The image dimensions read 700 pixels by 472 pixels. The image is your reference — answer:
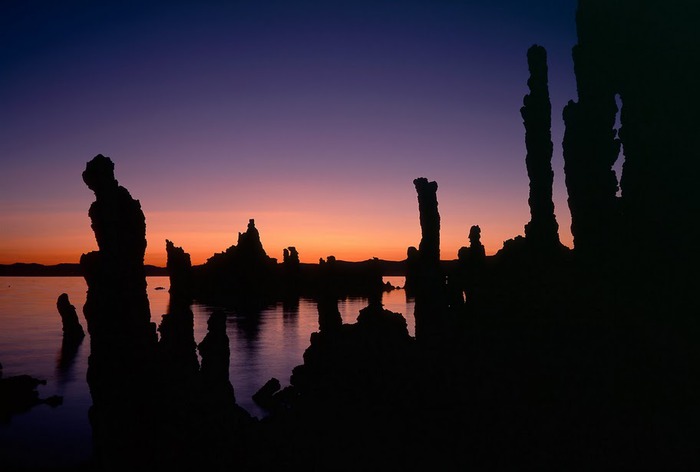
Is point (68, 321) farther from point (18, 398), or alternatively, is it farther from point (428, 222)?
point (428, 222)

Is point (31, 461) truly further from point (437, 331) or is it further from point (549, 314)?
point (549, 314)

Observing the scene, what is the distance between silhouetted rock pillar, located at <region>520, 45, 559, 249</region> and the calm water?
32.9m

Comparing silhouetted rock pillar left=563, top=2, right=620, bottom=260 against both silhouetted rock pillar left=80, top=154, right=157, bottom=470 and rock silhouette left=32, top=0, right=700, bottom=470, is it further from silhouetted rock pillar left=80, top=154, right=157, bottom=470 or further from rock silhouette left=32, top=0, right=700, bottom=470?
silhouetted rock pillar left=80, top=154, right=157, bottom=470

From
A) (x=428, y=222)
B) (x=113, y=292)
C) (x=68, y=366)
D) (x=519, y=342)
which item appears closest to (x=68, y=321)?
(x=68, y=366)

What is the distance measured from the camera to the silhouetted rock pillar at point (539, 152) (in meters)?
47.4

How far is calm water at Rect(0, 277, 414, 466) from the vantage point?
131 feet

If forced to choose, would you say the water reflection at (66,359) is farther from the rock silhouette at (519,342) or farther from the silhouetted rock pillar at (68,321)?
the rock silhouette at (519,342)

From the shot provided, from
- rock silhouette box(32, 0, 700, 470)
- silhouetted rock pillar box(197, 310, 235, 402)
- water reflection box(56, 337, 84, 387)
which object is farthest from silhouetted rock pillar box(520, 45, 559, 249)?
water reflection box(56, 337, 84, 387)

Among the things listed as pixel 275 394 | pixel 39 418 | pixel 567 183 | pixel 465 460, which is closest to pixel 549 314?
pixel 567 183

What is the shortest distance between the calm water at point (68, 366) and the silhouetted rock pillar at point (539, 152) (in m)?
32.9

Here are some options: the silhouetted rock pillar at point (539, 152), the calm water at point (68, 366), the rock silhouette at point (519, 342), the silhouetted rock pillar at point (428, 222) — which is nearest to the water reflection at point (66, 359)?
the calm water at point (68, 366)

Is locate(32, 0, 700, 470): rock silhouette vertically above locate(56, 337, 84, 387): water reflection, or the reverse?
locate(32, 0, 700, 470): rock silhouette

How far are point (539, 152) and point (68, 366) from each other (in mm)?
73908

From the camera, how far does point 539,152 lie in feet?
158
